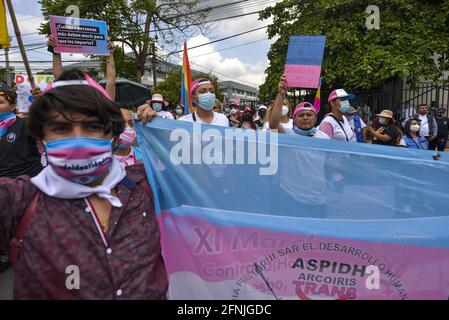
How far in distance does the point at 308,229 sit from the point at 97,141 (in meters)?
1.15

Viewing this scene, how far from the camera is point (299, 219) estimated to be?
6.35 ft

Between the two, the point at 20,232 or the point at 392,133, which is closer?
the point at 20,232

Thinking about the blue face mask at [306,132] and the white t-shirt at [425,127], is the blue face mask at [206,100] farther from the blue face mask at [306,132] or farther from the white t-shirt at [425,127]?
the white t-shirt at [425,127]

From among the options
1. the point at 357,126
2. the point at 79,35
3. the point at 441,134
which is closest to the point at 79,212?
the point at 79,35

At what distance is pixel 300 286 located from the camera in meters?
1.90

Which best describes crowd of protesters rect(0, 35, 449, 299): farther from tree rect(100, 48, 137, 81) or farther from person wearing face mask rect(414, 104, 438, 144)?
tree rect(100, 48, 137, 81)

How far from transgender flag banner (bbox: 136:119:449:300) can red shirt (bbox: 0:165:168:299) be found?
18.6 inches

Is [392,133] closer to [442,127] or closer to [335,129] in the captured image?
[335,129]

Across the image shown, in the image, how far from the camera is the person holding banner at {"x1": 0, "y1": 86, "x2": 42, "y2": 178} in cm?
358

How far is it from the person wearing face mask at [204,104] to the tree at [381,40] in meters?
9.15

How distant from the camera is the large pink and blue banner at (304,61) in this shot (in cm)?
428

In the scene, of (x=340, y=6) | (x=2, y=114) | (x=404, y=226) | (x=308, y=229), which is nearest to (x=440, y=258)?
(x=404, y=226)

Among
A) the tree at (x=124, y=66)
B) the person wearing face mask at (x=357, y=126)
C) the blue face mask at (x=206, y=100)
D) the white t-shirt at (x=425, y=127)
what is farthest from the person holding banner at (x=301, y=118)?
the tree at (x=124, y=66)

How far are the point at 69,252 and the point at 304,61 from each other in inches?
149
